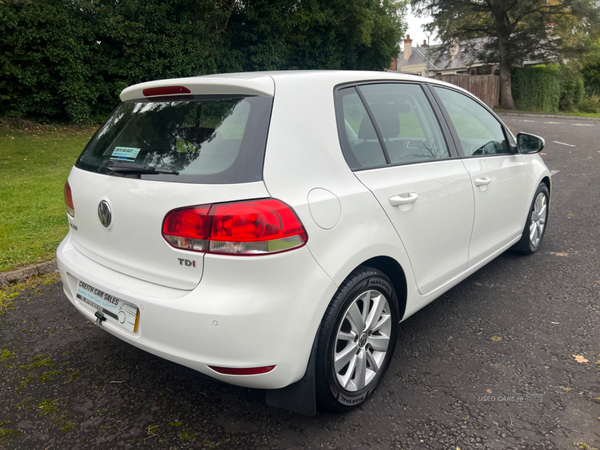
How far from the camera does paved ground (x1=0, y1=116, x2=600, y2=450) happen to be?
93.4 inches

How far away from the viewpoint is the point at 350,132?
8.37ft

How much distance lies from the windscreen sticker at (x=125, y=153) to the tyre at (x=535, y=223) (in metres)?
3.66

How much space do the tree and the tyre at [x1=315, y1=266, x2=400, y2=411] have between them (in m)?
34.1

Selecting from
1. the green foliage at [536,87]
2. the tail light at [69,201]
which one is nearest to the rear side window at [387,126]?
the tail light at [69,201]

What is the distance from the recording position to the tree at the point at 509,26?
3095 centimetres

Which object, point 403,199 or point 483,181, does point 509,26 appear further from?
point 403,199

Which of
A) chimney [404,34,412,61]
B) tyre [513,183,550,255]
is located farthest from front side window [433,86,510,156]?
chimney [404,34,412,61]

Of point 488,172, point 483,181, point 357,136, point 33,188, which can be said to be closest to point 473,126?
point 488,172

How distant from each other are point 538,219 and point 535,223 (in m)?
0.09

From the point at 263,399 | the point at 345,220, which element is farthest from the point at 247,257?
the point at 263,399

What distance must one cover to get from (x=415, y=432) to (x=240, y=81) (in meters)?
1.87

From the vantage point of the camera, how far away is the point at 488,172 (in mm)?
3643

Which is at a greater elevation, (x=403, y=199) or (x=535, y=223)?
(x=403, y=199)

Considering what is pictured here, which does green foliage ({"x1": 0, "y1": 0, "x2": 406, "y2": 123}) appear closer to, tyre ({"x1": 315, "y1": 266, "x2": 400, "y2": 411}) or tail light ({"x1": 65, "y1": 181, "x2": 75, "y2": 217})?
tail light ({"x1": 65, "y1": 181, "x2": 75, "y2": 217})
